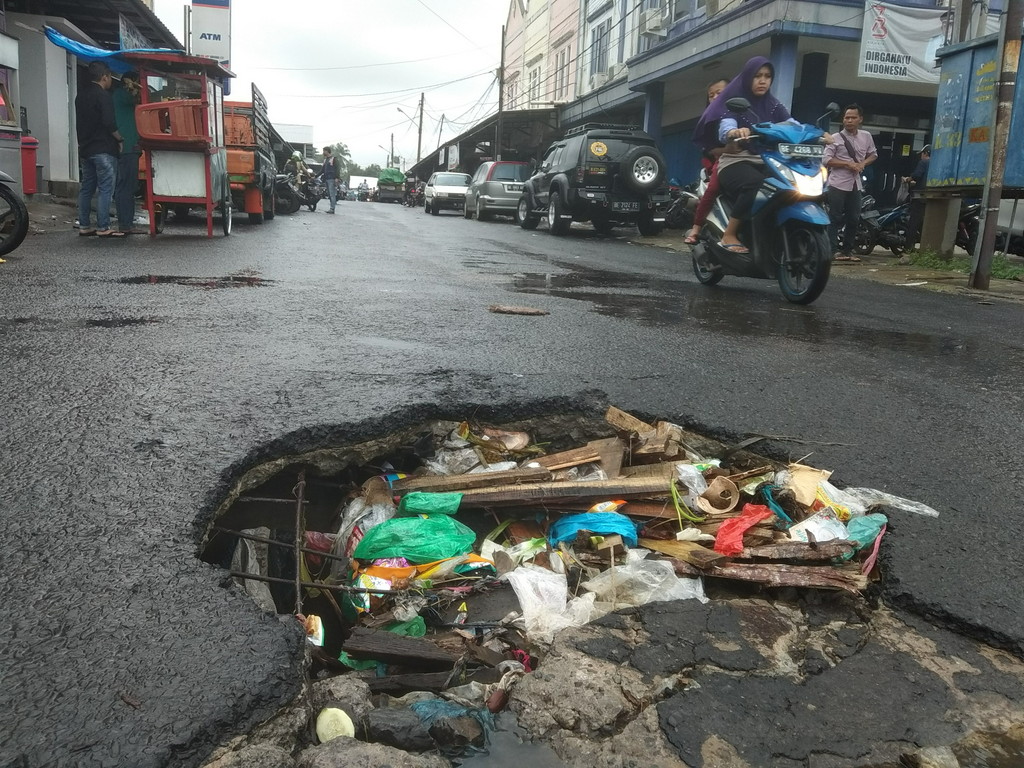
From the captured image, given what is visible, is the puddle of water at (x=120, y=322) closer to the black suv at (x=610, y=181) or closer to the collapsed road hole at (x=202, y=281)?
the collapsed road hole at (x=202, y=281)

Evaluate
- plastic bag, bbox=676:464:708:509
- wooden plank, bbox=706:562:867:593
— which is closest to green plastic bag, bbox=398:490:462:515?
plastic bag, bbox=676:464:708:509

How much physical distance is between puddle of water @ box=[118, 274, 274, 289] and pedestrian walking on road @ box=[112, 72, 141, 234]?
4034mm

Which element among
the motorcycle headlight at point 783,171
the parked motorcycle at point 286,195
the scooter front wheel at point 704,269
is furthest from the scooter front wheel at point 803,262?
the parked motorcycle at point 286,195

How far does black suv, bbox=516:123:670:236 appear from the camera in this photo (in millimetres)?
15898

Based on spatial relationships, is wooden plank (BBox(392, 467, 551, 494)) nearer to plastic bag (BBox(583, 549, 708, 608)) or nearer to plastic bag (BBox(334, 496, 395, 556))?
plastic bag (BBox(334, 496, 395, 556))

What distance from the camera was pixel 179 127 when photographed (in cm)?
1017

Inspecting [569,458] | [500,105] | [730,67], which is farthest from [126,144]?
[500,105]

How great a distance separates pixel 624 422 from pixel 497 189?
21594 millimetres

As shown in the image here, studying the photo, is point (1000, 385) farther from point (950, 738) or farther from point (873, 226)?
point (873, 226)

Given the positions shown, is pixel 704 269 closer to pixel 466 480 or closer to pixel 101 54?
pixel 466 480

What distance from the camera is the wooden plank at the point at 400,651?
1.94 metres

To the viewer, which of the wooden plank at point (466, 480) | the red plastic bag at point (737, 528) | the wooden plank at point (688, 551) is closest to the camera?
the wooden plank at point (688, 551)

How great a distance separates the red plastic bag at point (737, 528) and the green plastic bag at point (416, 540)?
29.1 inches

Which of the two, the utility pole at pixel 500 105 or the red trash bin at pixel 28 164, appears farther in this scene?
the utility pole at pixel 500 105
